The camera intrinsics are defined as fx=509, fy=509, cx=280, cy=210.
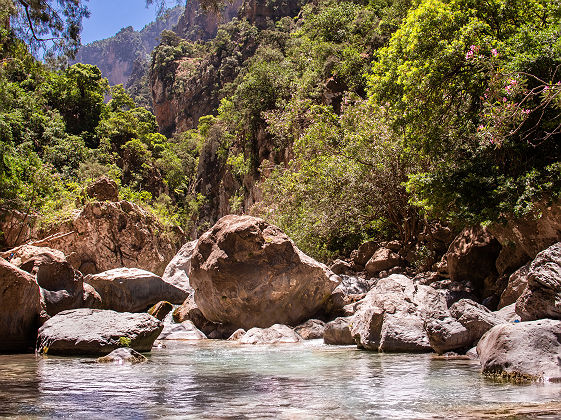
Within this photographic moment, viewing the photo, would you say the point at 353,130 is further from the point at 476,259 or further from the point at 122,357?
the point at 122,357

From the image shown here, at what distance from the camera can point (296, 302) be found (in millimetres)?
13062

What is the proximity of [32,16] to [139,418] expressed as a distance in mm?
8168

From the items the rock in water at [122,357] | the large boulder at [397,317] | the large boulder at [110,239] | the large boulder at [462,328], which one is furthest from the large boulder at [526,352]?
the large boulder at [110,239]

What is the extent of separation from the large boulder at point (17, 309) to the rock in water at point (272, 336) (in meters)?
4.43

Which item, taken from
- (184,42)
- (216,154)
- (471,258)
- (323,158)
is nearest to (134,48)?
(184,42)

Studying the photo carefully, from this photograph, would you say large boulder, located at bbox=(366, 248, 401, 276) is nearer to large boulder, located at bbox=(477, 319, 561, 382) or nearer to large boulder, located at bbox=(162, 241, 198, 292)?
large boulder, located at bbox=(162, 241, 198, 292)

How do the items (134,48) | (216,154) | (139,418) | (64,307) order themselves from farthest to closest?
(134,48) < (216,154) < (64,307) < (139,418)

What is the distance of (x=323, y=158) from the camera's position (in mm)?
19656

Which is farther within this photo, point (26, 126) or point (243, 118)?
point (243, 118)

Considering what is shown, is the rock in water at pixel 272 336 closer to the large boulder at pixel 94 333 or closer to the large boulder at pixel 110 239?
the large boulder at pixel 94 333

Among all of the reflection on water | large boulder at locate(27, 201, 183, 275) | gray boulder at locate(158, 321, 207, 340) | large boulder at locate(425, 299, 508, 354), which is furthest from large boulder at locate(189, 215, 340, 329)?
large boulder at locate(27, 201, 183, 275)

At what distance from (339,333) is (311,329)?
5.14ft

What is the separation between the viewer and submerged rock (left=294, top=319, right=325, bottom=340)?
1199 cm

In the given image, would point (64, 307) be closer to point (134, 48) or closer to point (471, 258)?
point (471, 258)
